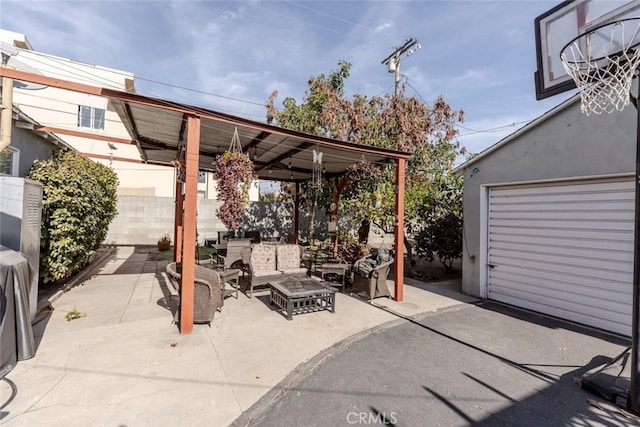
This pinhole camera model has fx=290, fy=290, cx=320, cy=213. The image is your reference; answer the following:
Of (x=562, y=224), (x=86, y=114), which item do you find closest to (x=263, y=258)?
(x=562, y=224)

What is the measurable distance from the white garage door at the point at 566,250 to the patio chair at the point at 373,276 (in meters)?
2.18

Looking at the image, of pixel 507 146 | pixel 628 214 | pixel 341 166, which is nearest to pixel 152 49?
pixel 341 166

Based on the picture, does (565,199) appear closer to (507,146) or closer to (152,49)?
(507,146)

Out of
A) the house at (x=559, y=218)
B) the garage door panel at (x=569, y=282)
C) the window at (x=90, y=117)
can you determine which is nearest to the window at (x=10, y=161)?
the house at (x=559, y=218)

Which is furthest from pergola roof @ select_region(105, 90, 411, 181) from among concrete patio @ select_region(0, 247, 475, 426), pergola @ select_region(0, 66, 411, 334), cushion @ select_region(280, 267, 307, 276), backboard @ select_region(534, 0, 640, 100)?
concrete patio @ select_region(0, 247, 475, 426)

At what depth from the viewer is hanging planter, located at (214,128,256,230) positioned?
4832 mm

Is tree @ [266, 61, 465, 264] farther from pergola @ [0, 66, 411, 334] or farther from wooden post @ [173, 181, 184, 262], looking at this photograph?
wooden post @ [173, 181, 184, 262]

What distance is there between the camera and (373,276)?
557cm

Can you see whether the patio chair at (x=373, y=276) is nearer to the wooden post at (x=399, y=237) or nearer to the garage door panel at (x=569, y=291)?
the wooden post at (x=399, y=237)

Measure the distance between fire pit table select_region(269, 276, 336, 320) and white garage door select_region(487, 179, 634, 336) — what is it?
3528mm

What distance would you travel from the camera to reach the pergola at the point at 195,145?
3.82 metres

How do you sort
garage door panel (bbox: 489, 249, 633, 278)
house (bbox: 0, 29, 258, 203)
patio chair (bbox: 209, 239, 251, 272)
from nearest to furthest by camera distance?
garage door panel (bbox: 489, 249, 633, 278)
patio chair (bbox: 209, 239, 251, 272)
house (bbox: 0, 29, 258, 203)

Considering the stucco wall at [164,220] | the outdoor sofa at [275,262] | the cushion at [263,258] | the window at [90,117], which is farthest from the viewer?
the window at [90,117]

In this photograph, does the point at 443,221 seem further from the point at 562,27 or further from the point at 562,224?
the point at 562,27
